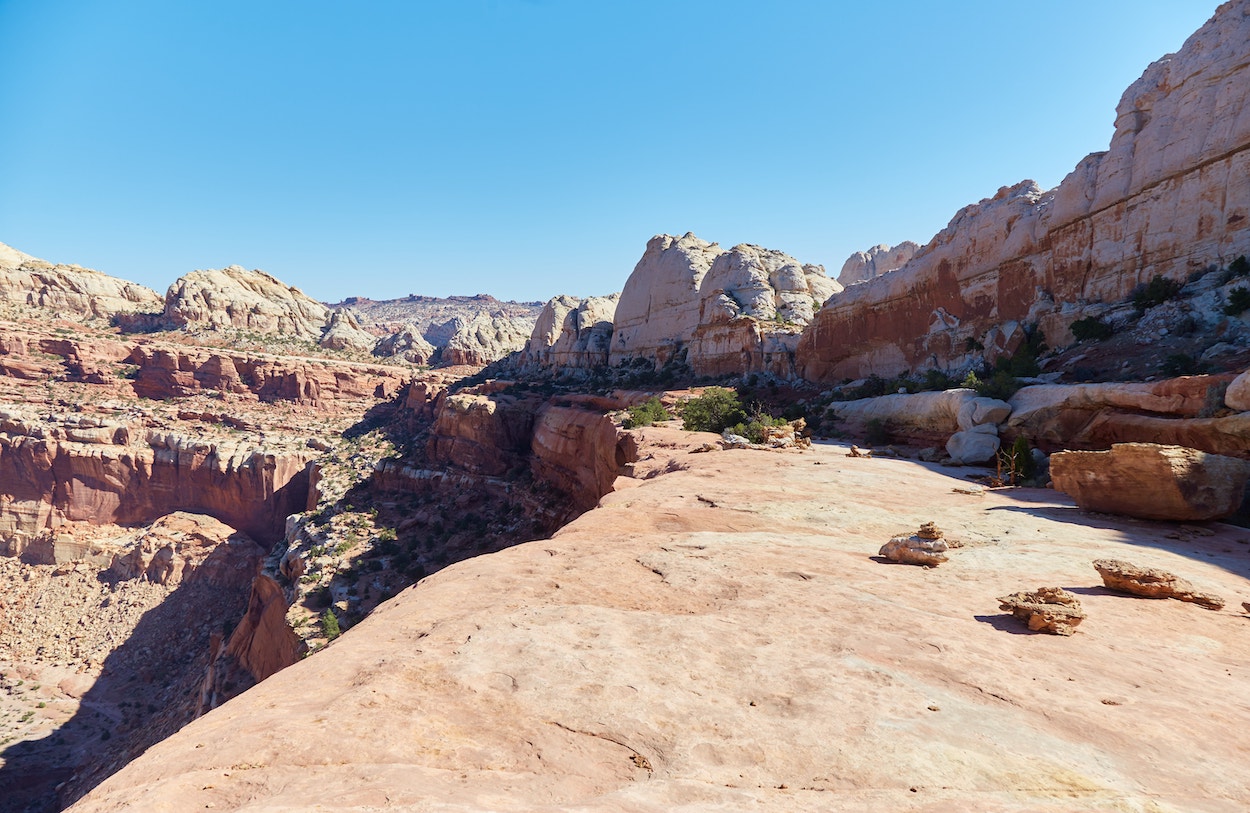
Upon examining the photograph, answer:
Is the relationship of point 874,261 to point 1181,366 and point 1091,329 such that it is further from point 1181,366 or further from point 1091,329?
point 1181,366

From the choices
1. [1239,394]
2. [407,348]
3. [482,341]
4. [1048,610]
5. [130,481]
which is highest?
[482,341]

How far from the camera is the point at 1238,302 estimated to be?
17281 millimetres

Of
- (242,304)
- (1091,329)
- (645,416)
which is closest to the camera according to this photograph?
(1091,329)

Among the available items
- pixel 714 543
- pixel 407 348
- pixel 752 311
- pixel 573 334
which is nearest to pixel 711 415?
pixel 714 543

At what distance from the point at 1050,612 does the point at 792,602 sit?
2497mm

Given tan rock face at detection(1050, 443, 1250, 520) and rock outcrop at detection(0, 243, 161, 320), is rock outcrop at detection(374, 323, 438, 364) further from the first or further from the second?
tan rock face at detection(1050, 443, 1250, 520)

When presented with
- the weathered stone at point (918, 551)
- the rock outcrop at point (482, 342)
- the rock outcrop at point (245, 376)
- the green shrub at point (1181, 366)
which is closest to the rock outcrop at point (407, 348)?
the rock outcrop at point (482, 342)

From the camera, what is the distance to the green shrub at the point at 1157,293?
20.3 meters

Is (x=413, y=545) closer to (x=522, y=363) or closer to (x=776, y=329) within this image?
(x=776, y=329)

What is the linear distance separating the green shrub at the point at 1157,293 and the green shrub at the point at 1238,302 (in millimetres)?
2577

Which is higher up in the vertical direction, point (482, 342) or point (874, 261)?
point (874, 261)

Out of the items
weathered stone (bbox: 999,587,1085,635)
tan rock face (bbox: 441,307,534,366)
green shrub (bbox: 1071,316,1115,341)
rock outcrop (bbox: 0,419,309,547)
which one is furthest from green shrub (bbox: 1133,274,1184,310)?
tan rock face (bbox: 441,307,534,366)

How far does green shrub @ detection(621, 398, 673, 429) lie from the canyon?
56 cm

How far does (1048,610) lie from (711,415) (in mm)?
21957
